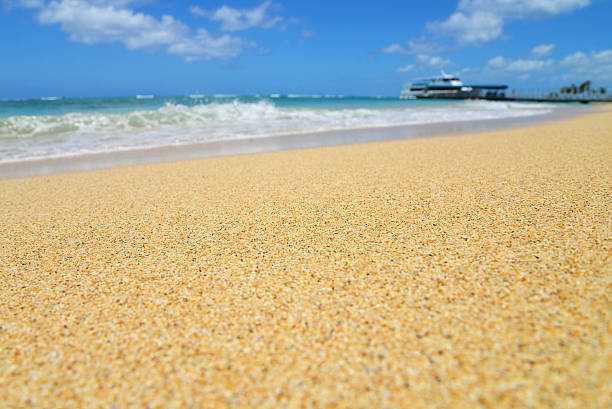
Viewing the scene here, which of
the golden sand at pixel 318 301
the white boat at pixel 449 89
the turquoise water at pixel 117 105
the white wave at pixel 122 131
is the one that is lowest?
the golden sand at pixel 318 301

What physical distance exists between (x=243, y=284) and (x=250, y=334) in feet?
1.14

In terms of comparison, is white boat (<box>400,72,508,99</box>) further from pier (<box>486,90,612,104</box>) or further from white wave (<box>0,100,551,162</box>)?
white wave (<box>0,100,551,162</box>)

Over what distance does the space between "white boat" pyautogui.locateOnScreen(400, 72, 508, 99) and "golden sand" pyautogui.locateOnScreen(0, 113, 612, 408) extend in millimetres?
59298

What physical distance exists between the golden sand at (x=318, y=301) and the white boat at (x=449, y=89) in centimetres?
5930

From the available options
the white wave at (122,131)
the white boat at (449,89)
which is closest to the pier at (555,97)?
the white boat at (449,89)

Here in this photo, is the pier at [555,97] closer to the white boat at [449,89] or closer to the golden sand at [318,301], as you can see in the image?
the white boat at [449,89]

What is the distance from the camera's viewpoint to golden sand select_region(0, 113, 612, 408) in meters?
1.00

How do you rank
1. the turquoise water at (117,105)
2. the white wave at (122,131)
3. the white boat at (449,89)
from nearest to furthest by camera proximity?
1. the white wave at (122,131)
2. the turquoise water at (117,105)
3. the white boat at (449,89)

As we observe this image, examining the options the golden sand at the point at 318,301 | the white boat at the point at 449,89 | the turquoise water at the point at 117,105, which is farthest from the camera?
the white boat at the point at 449,89

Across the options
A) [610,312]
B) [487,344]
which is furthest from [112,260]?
[610,312]

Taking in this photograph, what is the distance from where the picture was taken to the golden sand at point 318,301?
1.00 m

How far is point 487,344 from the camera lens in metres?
1.10

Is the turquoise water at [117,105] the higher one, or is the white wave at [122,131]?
the turquoise water at [117,105]

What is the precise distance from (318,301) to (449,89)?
216 ft
